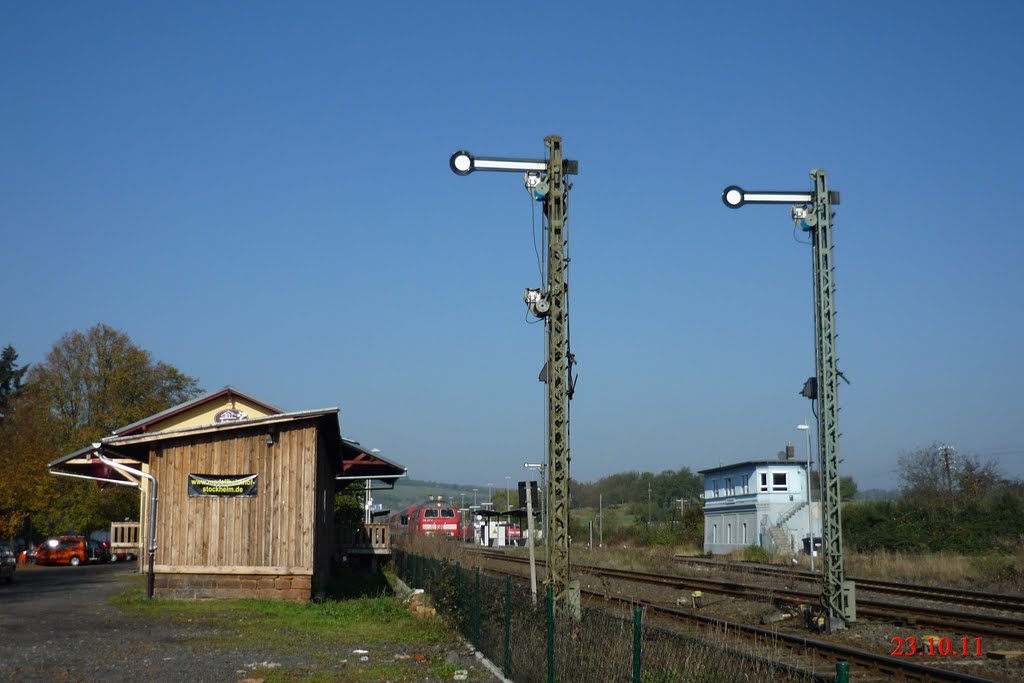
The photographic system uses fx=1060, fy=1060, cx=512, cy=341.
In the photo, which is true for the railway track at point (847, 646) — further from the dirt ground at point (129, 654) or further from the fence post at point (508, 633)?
the dirt ground at point (129, 654)

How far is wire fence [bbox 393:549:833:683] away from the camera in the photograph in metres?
7.41

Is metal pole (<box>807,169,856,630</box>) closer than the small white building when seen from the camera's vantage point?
Yes

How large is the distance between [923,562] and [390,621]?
76.8ft

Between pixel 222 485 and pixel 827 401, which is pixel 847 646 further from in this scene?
pixel 222 485

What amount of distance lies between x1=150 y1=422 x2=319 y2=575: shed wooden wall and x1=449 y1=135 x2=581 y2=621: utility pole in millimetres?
9692

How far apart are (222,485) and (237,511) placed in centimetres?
64

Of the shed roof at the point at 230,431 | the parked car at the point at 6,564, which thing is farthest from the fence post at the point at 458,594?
the parked car at the point at 6,564

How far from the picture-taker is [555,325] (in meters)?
14.3

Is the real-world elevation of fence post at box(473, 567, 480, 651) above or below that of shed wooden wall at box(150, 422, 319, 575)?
below

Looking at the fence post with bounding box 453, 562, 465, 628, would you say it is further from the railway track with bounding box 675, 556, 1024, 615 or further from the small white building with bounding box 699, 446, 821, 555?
the small white building with bounding box 699, 446, 821, 555

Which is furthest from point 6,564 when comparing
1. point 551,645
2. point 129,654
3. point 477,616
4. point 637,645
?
point 637,645

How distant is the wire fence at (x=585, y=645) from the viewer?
7414 millimetres

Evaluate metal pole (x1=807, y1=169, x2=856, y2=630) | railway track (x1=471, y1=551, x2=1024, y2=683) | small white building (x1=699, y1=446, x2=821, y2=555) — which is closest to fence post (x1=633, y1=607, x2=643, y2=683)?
railway track (x1=471, y1=551, x2=1024, y2=683)

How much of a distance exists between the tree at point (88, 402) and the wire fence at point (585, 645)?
4412cm
